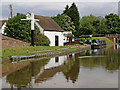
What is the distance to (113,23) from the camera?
3944 inches

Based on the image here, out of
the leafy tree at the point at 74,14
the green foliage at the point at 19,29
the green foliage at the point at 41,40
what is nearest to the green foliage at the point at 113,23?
the leafy tree at the point at 74,14

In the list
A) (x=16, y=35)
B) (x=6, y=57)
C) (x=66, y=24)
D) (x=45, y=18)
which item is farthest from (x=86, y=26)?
(x=6, y=57)

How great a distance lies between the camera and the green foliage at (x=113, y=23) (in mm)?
98562

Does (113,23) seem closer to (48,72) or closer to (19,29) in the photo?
(19,29)

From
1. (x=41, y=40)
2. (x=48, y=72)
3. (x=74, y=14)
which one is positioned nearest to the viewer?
(x=48, y=72)

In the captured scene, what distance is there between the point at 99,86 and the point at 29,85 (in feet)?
11.3

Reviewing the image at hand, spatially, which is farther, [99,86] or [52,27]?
[52,27]

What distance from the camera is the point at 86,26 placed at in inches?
3816

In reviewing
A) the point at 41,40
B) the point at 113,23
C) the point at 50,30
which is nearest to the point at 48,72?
the point at 41,40

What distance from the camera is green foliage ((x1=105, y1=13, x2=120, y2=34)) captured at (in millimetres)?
98562

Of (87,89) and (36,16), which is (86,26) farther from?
(87,89)

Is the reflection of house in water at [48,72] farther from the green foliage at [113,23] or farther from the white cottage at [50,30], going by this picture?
the green foliage at [113,23]

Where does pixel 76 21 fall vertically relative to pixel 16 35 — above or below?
above

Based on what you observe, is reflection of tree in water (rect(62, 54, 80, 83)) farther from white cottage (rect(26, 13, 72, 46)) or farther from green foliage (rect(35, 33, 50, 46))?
white cottage (rect(26, 13, 72, 46))
